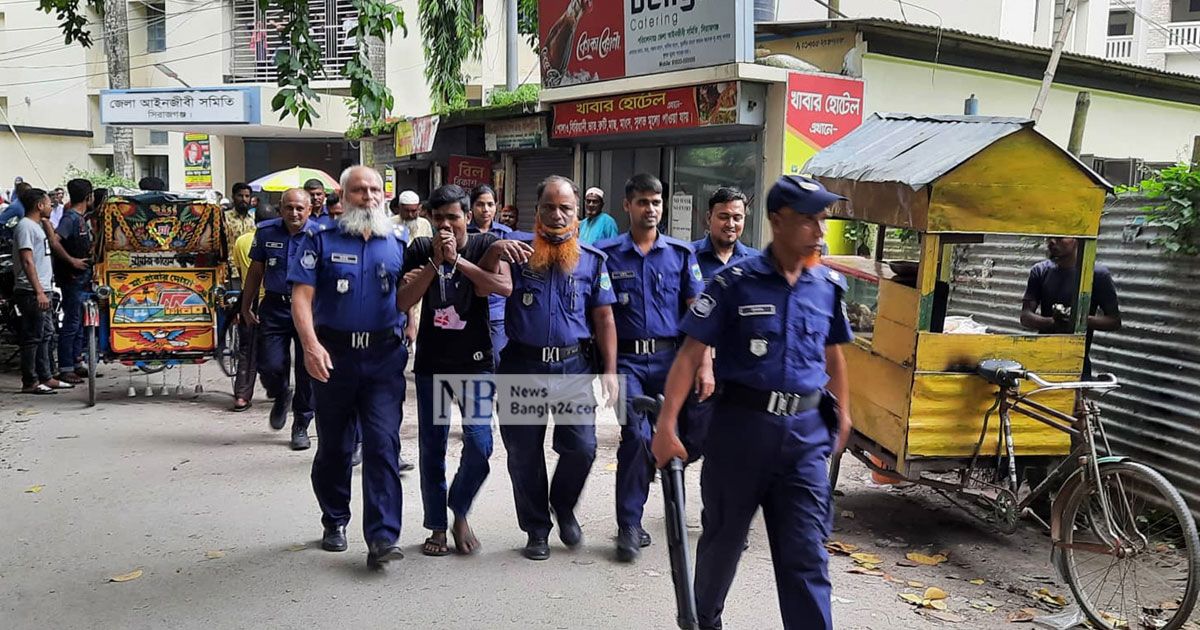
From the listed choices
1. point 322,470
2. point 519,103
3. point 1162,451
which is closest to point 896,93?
point 519,103

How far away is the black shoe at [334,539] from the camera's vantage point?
5.16 metres

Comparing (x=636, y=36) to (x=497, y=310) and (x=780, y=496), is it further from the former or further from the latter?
(x=780, y=496)

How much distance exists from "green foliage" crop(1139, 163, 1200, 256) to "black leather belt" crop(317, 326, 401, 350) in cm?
439

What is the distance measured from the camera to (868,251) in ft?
32.9

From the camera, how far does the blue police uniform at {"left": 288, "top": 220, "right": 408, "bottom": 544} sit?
4852mm

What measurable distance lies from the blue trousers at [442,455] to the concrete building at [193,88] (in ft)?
53.8

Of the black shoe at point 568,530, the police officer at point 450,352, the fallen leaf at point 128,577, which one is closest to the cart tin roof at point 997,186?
the police officer at point 450,352

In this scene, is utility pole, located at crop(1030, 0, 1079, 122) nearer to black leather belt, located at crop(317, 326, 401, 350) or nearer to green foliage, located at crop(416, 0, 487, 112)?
black leather belt, located at crop(317, 326, 401, 350)

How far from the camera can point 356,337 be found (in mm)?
4859

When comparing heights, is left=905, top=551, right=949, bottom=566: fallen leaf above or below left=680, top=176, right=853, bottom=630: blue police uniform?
below

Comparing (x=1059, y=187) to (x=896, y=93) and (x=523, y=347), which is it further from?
(x=896, y=93)

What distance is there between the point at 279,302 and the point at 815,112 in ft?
19.5

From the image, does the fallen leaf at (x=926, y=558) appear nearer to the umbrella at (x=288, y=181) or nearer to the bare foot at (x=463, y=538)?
the bare foot at (x=463, y=538)

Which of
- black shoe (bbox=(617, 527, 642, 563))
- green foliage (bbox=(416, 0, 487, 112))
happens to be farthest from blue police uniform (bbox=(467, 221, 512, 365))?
green foliage (bbox=(416, 0, 487, 112))
